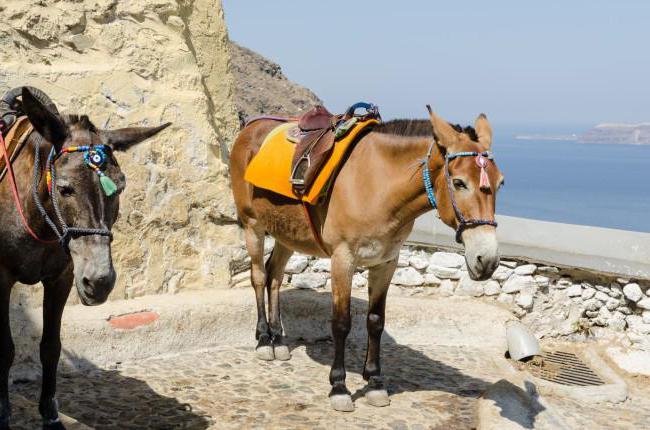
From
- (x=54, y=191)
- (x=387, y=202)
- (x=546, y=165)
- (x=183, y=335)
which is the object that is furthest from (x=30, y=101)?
(x=546, y=165)

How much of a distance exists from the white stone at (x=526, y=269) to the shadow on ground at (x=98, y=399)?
141 inches

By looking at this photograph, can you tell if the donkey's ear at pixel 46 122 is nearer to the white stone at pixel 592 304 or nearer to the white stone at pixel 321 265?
the white stone at pixel 321 265

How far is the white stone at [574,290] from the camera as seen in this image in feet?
22.4

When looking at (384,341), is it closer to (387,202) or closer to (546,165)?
(387,202)

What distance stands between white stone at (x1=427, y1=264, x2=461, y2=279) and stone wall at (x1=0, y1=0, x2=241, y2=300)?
1951mm

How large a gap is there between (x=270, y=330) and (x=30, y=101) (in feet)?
11.4

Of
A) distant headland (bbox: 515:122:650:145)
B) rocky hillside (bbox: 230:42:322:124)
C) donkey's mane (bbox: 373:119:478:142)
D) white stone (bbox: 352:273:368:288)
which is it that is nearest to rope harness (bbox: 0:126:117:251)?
donkey's mane (bbox: 373:119:478:142)

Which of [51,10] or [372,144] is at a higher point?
[51,10]

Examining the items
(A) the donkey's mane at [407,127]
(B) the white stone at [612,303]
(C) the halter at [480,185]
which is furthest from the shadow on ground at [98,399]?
(B) the white stone at [612,303]

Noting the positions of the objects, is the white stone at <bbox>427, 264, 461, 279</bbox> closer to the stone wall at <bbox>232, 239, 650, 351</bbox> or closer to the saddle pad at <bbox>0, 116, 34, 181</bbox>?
the stone wall at <bbox>232, 239, 650, 351</bbox>

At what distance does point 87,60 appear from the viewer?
6508 mm

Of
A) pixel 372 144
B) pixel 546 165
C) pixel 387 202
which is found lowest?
pixel 546 165

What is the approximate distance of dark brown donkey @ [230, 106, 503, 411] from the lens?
424 cm

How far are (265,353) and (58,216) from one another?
305cm
